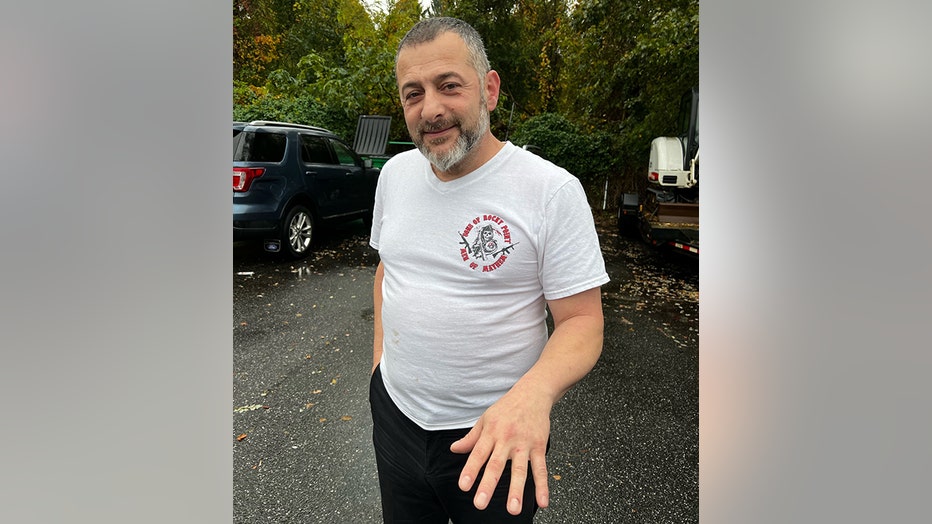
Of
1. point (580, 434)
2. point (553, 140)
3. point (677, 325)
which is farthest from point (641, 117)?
point (580, 434)

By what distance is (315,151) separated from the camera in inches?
342

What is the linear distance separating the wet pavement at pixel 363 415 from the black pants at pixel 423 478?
1.12m

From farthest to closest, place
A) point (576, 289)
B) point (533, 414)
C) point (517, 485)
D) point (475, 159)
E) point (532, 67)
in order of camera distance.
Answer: point (532, 67) → point (475, 159) → point (576, 289) → point (533, 414) → point (517, 485)

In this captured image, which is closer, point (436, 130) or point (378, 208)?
point (436, 130)

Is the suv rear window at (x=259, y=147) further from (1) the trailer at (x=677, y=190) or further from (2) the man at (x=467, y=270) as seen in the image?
(2) the man at (x=467, y=270)

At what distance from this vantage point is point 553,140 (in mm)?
16078

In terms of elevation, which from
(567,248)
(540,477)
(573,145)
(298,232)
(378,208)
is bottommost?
(540,477)

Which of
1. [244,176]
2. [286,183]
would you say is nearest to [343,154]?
[286,183]

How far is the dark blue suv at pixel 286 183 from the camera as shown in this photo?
7.50m

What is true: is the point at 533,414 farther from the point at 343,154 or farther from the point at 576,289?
the point at 343,154

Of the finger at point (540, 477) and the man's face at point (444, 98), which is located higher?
the man's face at point (444, 98)

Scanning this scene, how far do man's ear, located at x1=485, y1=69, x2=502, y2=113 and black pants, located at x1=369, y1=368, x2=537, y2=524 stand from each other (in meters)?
0.94

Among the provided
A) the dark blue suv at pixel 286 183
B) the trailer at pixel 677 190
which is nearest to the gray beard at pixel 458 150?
the trailer at pixel 677 190

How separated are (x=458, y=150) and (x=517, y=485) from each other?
86 cm
